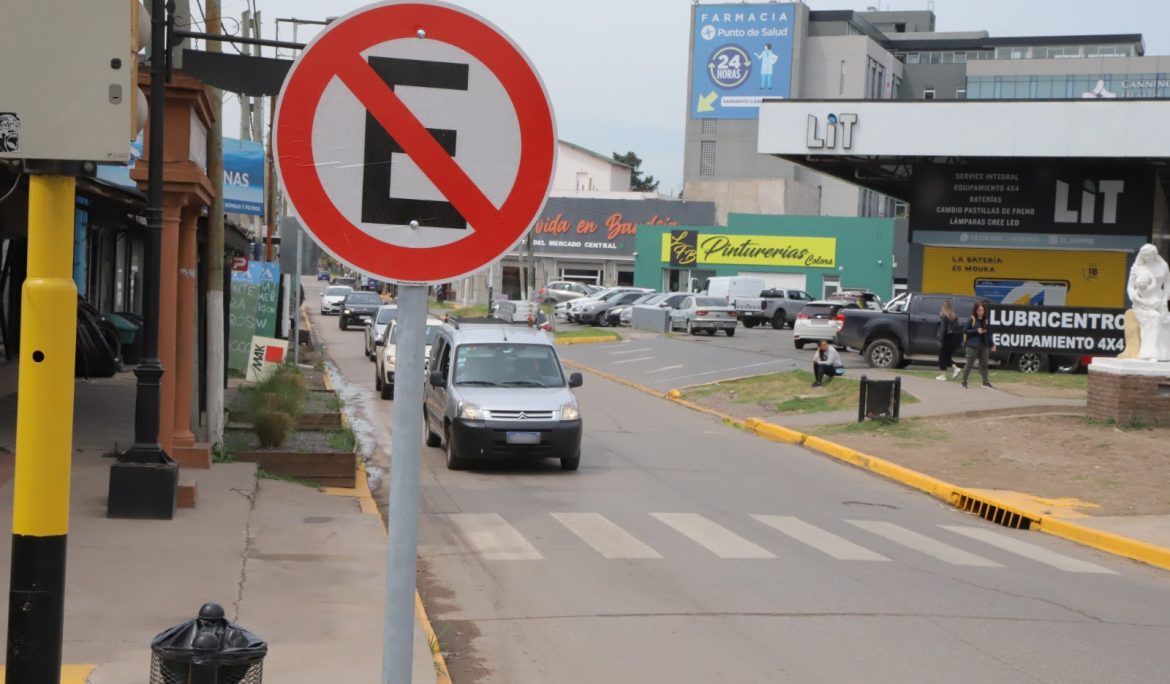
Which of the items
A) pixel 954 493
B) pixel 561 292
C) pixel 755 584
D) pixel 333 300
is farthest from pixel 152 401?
pixel 333 300

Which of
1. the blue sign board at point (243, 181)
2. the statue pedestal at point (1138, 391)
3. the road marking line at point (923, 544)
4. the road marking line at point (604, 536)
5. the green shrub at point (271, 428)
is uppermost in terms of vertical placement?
the blue sign board at point (243, 181)

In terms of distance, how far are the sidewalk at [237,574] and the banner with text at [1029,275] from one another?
23.0 metres

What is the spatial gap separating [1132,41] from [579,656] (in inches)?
4280

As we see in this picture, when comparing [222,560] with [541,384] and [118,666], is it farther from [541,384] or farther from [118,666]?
[541,384]

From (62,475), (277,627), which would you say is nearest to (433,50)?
(62,475)

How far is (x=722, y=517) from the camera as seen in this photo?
46.5 ft

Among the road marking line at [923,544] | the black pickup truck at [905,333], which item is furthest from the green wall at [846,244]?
the road marking line at [923,544]

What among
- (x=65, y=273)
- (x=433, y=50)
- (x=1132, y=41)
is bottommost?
(x=65, y=273)

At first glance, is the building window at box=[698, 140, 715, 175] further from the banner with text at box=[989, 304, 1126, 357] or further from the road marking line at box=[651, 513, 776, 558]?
the road marking line at box=[651, 513, 776, 558]

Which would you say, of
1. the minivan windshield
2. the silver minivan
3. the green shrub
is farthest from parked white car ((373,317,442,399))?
the green shrub

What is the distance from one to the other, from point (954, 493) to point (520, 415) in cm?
571

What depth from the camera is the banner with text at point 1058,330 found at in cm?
2794

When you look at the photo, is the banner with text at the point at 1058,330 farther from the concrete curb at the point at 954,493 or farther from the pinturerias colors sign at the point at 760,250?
the pinturerias colors sign at the point at 760,250

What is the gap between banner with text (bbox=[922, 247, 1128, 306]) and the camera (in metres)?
32.4
